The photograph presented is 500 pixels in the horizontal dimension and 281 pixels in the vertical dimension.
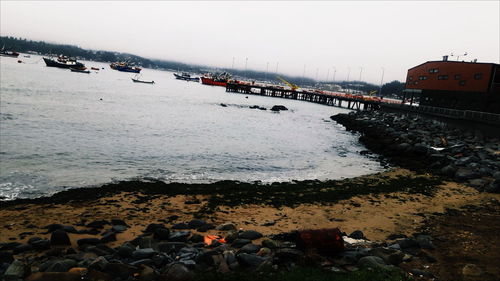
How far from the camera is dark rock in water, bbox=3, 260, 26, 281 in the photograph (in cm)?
607

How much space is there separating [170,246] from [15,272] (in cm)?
320

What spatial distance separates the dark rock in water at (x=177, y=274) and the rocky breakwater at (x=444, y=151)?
1582cm

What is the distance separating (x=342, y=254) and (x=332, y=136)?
1370 inches

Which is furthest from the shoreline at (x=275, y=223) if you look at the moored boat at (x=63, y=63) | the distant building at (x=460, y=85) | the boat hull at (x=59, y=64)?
the moored boat at (x=63, y=63)

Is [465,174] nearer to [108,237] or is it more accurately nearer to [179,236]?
[179,236]

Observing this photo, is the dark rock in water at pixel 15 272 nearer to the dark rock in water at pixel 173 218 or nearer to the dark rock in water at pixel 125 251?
the dark rock in water at pixel 125 251

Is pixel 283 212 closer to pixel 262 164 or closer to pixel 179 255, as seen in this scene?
pixel 179 255

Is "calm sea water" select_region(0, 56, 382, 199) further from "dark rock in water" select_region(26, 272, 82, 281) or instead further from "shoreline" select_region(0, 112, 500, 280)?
"dark rock in water" select_region(26, 272, 82, 281)

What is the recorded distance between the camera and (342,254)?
7570 mm

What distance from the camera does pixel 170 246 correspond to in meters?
8.18

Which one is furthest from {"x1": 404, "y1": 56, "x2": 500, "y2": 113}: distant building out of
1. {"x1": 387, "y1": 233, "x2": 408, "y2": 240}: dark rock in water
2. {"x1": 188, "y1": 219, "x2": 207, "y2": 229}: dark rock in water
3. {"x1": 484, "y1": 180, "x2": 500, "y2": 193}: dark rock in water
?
{"x1": 188, "y1": 219, "x2": 207, "y2": 229}: dark rock in water

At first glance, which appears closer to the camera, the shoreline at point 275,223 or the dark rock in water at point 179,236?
the shoreline at point 275,223

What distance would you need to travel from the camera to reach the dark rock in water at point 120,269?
6.37 metres

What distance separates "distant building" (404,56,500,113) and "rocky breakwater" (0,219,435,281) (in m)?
45.1
